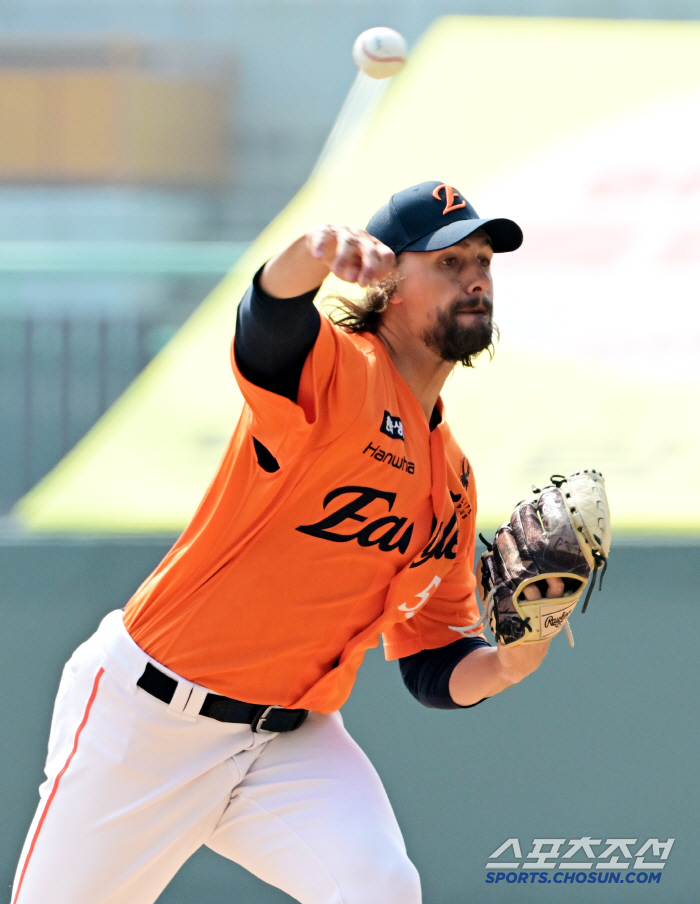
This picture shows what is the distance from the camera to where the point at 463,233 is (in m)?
2.31

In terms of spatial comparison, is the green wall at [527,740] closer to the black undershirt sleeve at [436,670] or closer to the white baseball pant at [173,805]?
the black undershirt sleeve at [436,670]

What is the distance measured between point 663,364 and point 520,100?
1.15 m

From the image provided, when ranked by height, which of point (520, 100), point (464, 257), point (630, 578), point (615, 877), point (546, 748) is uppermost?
point (520, 100)

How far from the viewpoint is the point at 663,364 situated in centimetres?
405

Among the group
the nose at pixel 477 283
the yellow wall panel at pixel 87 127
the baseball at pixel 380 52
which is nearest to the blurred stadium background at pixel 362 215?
the yellow wall panel at pixel 87 127

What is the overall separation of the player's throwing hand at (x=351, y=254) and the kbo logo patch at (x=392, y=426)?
49 cm

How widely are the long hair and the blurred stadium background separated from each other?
1.49 m

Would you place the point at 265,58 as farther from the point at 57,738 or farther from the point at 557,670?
the point at 57,738

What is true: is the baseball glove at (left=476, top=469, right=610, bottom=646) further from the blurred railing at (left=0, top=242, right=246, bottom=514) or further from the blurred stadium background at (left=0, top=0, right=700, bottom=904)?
the blurred railing at (left=0, top=242, right=246, bottom=514)

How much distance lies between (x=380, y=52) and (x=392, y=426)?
2074mm

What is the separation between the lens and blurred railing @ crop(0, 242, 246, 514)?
399 cm

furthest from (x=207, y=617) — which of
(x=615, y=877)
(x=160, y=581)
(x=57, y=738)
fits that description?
(x=615, y=877)

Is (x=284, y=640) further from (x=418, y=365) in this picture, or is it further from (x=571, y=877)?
(x=571, y=877)

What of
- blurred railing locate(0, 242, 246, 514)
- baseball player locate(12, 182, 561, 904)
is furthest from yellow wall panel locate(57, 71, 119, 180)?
baseball player locate(12, 182, 561, 904)
